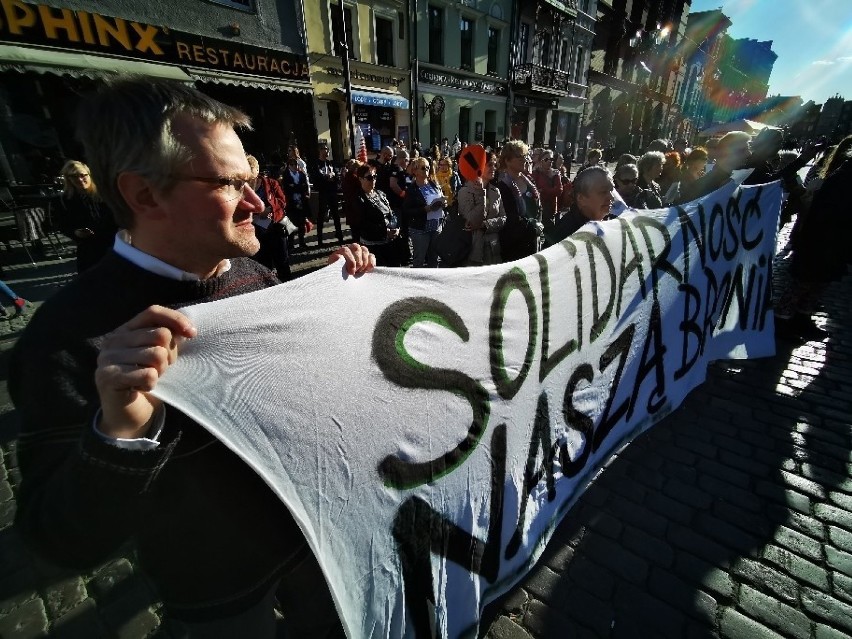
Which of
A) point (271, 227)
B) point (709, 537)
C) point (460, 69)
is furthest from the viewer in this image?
point (460, 69)

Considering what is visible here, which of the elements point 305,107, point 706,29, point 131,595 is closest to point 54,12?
point 305,107

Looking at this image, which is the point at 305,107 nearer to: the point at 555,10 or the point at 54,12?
the point at 54,12

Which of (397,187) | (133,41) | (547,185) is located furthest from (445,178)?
(133,41)

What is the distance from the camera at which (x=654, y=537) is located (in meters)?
2.31

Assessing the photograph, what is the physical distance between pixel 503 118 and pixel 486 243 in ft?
72.3

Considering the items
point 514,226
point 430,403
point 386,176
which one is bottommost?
point 430,403

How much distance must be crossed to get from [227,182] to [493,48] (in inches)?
994

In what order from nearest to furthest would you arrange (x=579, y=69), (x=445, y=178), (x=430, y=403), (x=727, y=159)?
(x=430, y=403), (x=727, y=159), (x=445, y=178), (x=579, y=69)

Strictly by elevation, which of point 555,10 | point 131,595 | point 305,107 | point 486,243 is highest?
point 555,10

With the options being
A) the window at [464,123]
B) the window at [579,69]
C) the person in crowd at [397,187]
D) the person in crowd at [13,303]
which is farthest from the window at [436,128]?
the person in crowd at [13,303]

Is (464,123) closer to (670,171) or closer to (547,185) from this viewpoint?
(547,185)

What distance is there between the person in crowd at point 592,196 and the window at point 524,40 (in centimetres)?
2477

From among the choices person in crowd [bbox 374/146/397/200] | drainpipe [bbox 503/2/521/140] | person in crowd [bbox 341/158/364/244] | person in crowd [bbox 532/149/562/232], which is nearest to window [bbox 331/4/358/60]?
person in crowd [bbox 374/146/397/200]

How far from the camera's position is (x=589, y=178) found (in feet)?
9.78
